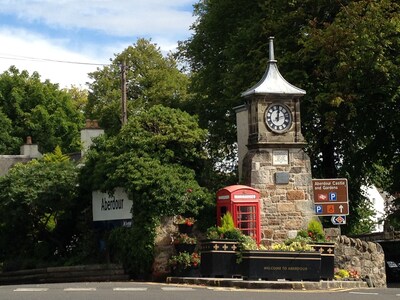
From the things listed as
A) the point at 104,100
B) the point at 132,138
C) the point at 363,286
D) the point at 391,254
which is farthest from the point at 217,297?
the point at 104,100

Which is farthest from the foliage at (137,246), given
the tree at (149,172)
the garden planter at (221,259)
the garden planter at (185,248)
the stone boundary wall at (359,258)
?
the stone boundary wall at (359,258)

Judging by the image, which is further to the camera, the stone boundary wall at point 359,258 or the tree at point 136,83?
the tree at point 136,83

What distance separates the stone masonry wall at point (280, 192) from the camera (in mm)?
27609

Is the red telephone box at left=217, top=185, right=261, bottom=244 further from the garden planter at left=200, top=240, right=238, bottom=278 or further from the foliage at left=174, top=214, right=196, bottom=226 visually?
the garden planter at left=200, top=240, right=238, bottom=278

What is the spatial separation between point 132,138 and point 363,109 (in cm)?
1114

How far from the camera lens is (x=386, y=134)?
118ft

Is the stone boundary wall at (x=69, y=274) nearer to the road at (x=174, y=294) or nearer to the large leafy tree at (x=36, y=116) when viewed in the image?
the road at (x=174, y=294)

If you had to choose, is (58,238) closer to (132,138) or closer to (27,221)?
(27,221)

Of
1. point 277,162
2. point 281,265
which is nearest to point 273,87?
point 277,162

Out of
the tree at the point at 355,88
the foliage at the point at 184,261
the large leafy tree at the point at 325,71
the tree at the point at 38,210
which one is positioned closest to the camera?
the foliage at the point at 184,261

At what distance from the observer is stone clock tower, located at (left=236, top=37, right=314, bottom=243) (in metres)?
27.7

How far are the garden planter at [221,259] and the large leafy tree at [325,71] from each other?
1027 cm

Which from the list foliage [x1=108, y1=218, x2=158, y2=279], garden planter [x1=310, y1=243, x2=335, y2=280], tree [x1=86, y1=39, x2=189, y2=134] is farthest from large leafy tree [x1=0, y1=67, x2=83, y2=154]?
garden planter [x1=310, y1=243, x2=335, y2=280]

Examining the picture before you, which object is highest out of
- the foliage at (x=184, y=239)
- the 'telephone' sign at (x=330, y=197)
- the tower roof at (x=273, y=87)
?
the tower roof at (x=273, y=87)
